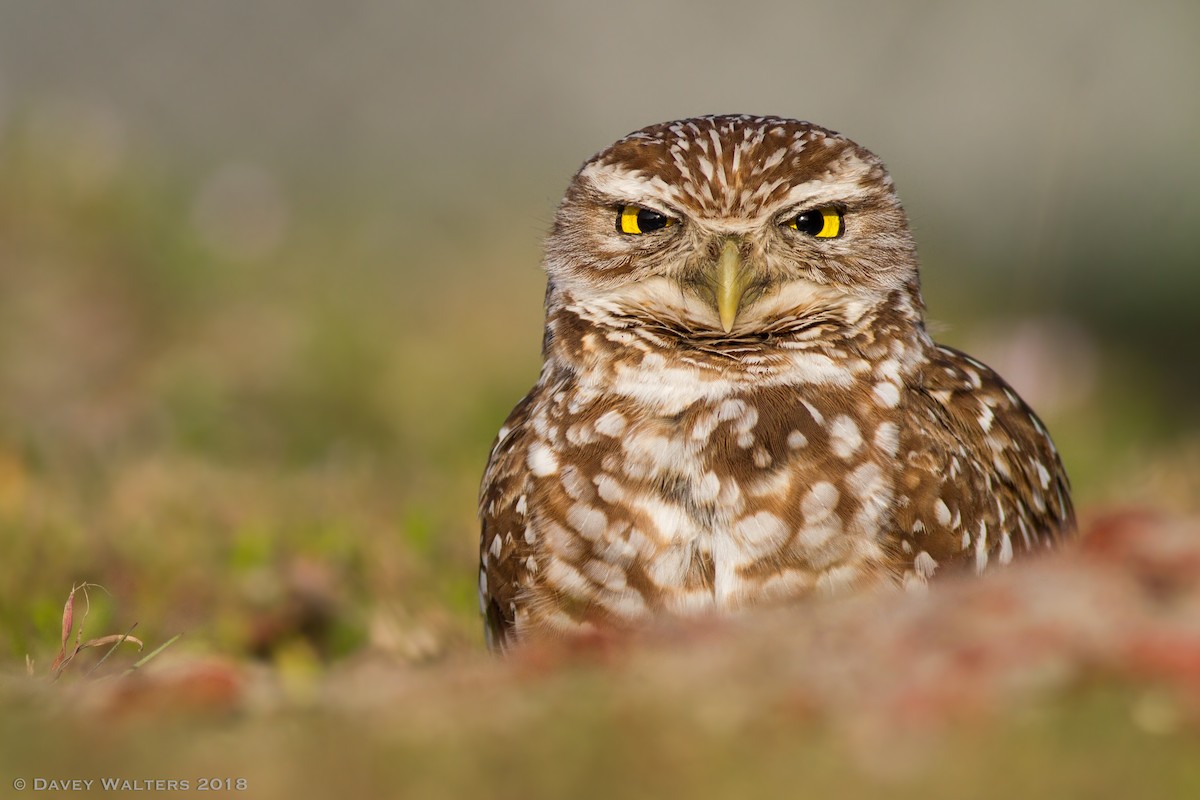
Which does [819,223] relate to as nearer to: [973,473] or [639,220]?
[639,220]

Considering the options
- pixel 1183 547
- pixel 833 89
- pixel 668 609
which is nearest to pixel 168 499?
pixel 668 609

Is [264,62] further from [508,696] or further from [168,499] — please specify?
[508,696]

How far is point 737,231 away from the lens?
3.34 metres

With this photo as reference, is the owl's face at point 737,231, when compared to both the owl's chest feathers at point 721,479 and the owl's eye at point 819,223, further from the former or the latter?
the owl's chest feathers at point 721,479

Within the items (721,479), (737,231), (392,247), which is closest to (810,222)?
(737,231)

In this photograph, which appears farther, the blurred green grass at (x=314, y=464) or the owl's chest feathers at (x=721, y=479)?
the owl's chest feathers at (x=721, y=479)

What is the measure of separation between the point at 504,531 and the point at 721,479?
55 centimetres

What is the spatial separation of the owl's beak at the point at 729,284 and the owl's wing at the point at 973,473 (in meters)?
0.45

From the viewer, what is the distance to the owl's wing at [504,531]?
336 centimetres

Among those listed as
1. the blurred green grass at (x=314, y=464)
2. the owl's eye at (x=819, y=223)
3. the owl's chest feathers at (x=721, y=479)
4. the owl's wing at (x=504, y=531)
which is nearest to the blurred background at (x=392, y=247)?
the blurred green grass at (x=314, y=464)

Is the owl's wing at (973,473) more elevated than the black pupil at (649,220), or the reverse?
the black pupil at (649,220)

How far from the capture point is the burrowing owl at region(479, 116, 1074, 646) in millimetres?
3109

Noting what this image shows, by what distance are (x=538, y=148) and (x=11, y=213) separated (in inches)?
172

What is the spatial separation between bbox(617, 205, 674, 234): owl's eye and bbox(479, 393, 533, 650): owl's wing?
52 centimetres
